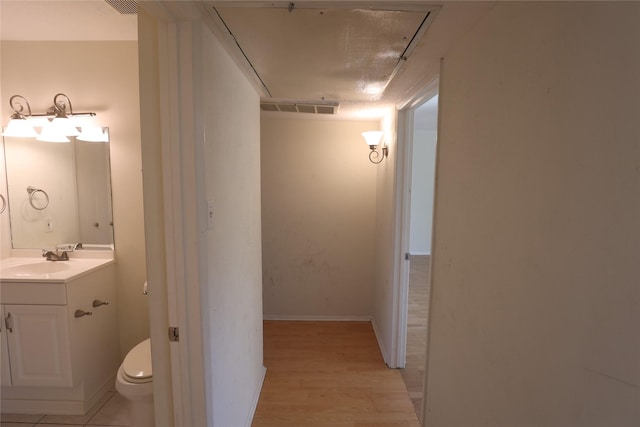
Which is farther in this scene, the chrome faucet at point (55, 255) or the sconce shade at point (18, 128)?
the chrome faucet at point (55, 255)

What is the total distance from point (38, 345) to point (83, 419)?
57 centimetres

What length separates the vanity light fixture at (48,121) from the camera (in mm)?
2004

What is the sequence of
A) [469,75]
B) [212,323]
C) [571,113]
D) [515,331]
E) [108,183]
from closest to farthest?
[571,113], [515,331], [469,75], [212,323], [108,183]

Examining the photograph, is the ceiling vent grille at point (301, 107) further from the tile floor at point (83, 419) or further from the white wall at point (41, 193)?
the tile floor at point (83, 419)

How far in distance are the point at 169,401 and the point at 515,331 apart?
1.24 meters

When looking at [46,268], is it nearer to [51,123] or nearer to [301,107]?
[51,123]

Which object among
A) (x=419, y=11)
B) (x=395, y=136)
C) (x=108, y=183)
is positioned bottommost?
(x=108, y=183)

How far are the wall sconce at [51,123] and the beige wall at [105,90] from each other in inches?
2.0

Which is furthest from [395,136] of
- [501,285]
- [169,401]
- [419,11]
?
[169,401]

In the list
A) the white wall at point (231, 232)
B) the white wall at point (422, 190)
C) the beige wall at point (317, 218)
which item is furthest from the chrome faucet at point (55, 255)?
the white wall at point (422, 190)

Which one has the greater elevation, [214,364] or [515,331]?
[515,331]

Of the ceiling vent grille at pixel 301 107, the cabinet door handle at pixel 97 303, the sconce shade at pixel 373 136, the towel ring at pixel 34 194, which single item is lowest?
the cabinet door handle at pixel 97 303

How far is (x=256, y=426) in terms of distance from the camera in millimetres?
1841

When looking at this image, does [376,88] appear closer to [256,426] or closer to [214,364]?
[214,364]
